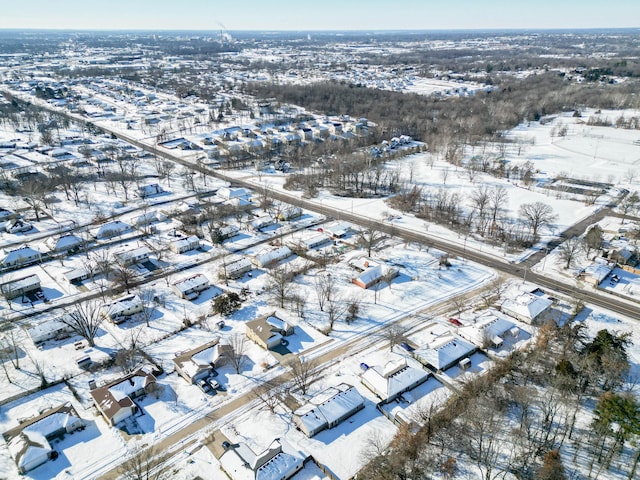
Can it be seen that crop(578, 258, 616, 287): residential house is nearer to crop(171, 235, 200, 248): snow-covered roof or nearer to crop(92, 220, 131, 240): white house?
crop(171, 235, 200, 248): snow-covered roof

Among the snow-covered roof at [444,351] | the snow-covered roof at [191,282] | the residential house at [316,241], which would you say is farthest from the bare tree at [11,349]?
the snow-covered roof at [444,351]

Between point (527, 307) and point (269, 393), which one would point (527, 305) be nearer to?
point (527, 307)

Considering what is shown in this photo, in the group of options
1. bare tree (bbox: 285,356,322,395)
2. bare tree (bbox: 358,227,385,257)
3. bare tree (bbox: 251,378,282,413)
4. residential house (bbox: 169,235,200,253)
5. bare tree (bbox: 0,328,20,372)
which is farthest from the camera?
residential house (bbox: 169,235,200,253)

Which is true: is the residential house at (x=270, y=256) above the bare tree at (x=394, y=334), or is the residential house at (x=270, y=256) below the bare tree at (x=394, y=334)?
above

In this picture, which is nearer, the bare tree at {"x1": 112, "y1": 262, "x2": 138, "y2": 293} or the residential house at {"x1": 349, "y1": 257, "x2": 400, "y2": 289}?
the bare tree at {"x1": 112, "y1": 262, "x2": 138, "y2": 293}

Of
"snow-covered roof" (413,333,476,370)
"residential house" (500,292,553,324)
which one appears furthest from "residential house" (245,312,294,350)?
"residential house" (500,292,553,324)

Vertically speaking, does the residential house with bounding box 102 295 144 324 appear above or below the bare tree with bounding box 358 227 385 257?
below

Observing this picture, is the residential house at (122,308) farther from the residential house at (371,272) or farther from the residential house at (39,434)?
the residential house at (371,272)
